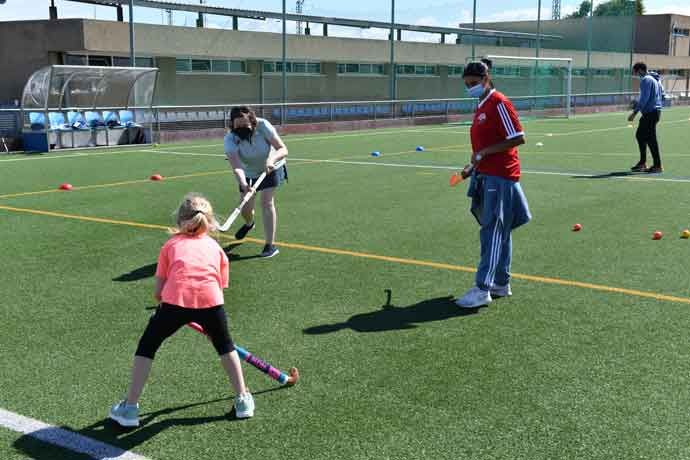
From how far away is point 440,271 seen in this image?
7.57 meters

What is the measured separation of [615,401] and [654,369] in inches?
25.4

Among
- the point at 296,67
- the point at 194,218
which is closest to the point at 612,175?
the point at 194,218

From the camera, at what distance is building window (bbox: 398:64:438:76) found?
52.7 m

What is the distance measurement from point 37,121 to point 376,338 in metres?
18.6

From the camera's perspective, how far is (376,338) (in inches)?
220

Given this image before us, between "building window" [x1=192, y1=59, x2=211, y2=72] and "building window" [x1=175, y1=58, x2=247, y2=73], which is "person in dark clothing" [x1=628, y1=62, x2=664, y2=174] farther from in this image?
"building window" [x1=192, y1=59, x2=211, y2=72]

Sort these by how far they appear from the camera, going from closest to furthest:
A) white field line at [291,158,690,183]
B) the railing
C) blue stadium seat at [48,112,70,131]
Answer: white field line at [291,158,690,183] < blue stadium seat at [48,112,70,131] < the railing

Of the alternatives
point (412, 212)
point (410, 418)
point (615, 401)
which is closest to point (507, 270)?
point (615, 401)

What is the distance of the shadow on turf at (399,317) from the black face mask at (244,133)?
251 centimetres

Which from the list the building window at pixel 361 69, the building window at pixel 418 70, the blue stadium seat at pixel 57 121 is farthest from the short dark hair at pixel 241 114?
the building window at pixel 418 70

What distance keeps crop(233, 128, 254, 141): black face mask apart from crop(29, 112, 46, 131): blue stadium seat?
15287mm

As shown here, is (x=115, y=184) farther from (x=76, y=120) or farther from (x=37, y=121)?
(x=76, y=120)

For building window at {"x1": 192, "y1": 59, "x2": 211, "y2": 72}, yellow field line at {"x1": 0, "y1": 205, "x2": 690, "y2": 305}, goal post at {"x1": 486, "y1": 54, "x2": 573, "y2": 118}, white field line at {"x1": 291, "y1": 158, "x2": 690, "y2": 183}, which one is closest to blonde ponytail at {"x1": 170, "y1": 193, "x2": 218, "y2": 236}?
yellow field line at {"x1": 0, "y1": 205, "x2": 690, "y2": 305}

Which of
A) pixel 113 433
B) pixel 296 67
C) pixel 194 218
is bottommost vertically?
pixel 113 433
